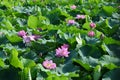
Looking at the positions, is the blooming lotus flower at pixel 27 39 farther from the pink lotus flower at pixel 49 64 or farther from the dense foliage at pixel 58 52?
the pink lotus flower at pixel 49 64

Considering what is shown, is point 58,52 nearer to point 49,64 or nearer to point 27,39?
point 49,64

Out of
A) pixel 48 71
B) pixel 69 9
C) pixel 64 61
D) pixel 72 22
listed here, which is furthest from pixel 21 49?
pixel 69 9

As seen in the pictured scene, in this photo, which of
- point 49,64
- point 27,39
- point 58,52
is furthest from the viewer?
point 27,39

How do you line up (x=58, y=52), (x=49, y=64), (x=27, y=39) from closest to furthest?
1. (x=49, y=64)
2. (x=58, y=52)
3. (x=27, y=39)

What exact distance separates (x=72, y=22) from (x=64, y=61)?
0.99 meters

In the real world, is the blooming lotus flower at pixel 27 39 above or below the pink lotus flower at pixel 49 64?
above

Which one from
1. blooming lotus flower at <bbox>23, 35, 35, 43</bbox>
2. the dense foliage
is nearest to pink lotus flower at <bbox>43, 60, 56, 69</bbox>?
the dense foliage

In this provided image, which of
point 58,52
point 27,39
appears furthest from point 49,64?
point 27,39

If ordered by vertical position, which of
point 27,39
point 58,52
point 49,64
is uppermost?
point 27,39

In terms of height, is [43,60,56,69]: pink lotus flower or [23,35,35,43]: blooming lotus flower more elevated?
[23,35,35,43]: blooming lotus flower

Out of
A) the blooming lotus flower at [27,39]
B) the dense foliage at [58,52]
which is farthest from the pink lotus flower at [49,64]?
the blooming lotus flower at [27,39]

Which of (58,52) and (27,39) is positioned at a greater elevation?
(27,39)

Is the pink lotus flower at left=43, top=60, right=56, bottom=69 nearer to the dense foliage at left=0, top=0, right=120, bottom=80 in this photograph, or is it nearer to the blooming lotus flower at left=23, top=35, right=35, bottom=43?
the dense foliage at left=0, top=0, right=120, bottom=80

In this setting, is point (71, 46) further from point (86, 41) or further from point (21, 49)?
point (21, 49)
